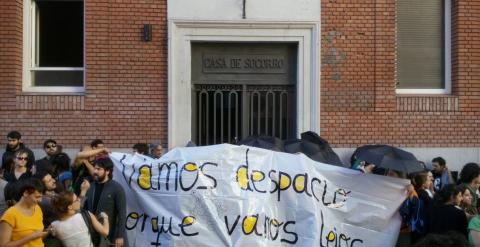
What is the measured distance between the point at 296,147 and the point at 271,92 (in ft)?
13.2

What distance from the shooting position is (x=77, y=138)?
1284 cm

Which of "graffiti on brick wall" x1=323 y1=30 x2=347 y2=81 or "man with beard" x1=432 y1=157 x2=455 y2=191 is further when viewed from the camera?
"graffiti on brick wall" x1=323 y1=30 x2=347 y2=81

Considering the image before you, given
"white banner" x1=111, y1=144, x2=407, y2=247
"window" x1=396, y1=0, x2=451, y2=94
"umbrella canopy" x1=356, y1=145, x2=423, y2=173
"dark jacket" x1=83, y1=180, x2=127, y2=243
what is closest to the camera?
"dark jacket" x1=83, y1=180, x2=127, y2=243

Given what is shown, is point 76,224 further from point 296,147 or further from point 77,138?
point 77,138

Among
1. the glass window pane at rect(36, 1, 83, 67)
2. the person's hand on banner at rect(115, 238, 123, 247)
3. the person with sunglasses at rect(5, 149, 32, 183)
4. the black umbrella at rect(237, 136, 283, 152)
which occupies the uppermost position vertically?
Answer: the glass window pane at rect(36, 1, 83, 67)

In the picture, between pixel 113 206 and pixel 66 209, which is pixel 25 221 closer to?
pixel 66 209

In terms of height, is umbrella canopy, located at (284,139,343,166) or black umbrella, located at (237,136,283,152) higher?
black umbrella, located at (237,136,283,152)

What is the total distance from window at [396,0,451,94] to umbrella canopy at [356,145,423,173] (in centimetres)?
532

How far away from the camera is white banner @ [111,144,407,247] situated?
825 cm

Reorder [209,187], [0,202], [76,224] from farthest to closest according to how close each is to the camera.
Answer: [0,202] → [209,187] → [76,224]

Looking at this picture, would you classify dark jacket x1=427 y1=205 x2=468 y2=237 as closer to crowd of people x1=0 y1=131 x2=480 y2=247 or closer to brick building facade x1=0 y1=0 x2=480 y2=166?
crowd of people x1=0 y1=131 x2=480 y2=247

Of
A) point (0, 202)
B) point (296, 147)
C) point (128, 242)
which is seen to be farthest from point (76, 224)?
point (296, 147)

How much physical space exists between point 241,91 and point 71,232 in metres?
6.83

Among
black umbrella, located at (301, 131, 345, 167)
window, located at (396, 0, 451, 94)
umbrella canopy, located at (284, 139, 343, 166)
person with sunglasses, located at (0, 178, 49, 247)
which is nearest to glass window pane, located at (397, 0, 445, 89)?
window, located at (396, 0, 451, 94)
